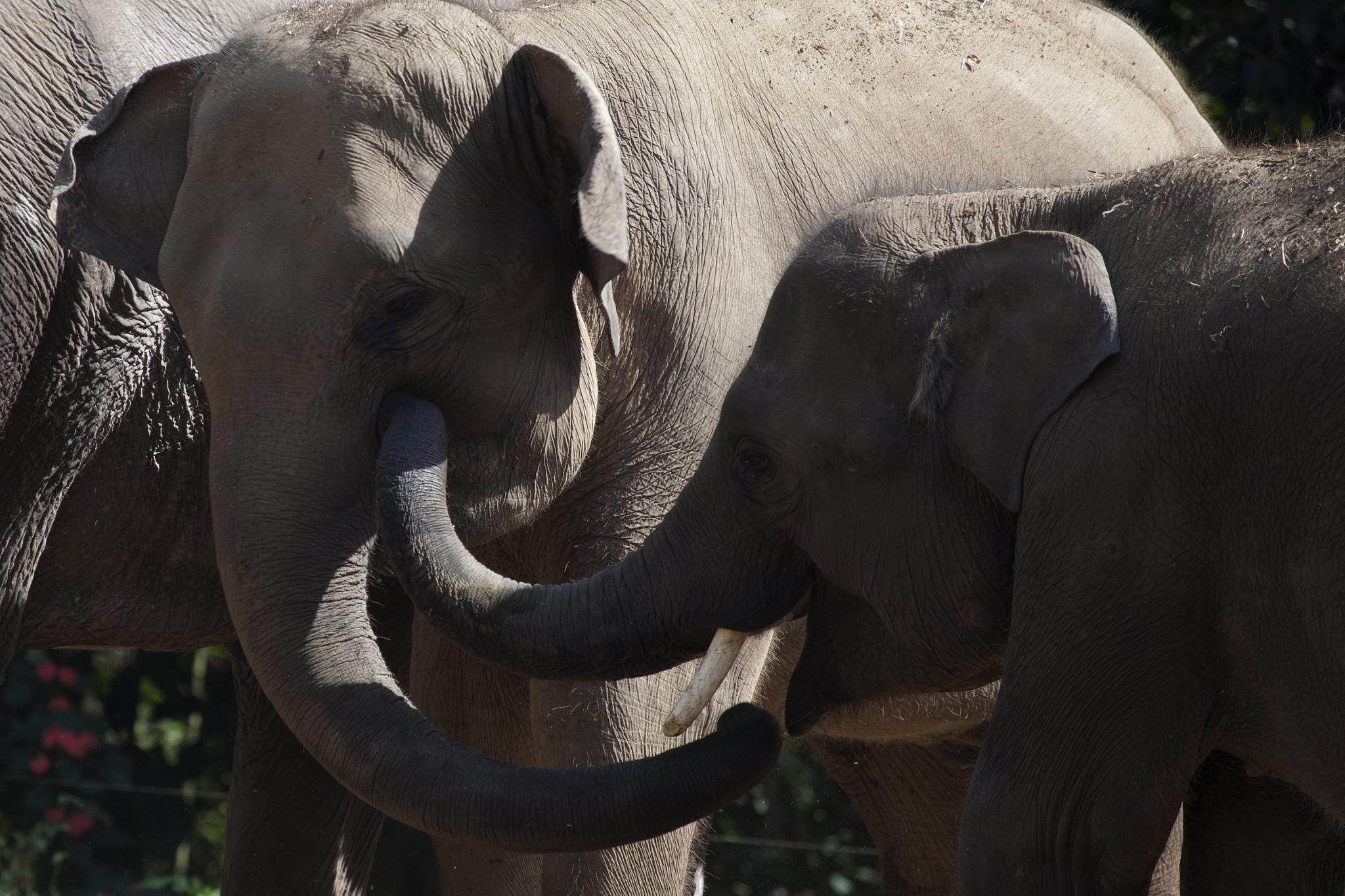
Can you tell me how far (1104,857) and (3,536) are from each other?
193 cm

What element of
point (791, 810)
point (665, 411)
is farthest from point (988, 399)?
point (791, 810)

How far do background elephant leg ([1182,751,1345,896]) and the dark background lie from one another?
3.07m

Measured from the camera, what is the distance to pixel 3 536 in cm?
304

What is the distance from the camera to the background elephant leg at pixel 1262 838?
229 cm

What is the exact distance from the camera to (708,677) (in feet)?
7.90

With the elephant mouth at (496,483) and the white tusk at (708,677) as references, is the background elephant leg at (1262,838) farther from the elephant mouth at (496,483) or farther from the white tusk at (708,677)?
the elephant mouth at (496,483)

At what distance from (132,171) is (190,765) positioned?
12.1ft

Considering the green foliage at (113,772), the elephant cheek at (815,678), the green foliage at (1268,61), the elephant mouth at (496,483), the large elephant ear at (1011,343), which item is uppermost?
the large elephant ear at (1011,343)

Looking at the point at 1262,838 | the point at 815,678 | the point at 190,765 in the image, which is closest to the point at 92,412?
the point at 815,678

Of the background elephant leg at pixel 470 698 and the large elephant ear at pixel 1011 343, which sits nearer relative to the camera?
the large elephant ear at pixel 1011 343

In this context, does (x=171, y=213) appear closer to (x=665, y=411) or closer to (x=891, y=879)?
(x=665, y=411)

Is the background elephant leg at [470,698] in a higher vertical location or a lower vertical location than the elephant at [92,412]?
lower

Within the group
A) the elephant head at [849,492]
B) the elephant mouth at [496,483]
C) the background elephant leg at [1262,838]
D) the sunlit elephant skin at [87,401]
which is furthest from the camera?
the sunlit elephant skin at [87,401]

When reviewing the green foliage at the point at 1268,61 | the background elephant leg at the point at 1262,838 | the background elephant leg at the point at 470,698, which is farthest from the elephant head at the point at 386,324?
the green foliage at the point at 1268,61
